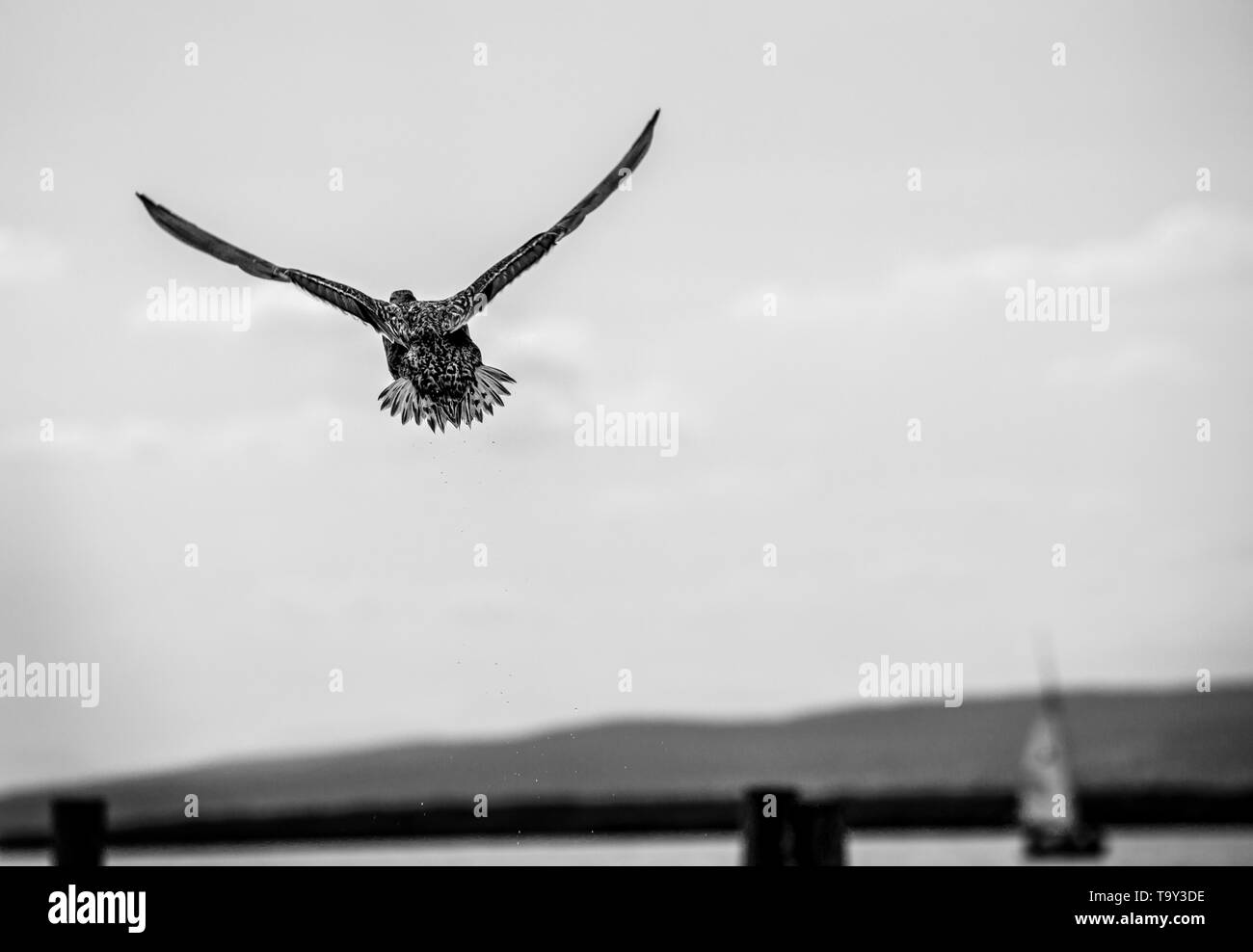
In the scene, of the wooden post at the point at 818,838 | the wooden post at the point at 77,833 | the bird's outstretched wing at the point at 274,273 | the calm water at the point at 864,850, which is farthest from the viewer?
the calm water at the point at 864,850

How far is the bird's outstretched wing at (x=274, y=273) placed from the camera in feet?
34.5

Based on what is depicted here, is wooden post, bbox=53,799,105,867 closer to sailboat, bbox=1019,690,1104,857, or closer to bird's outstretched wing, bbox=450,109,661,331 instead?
bird's outstretched wing, bbox=450,109,661,331

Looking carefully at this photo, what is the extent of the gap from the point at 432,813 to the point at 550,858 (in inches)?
251

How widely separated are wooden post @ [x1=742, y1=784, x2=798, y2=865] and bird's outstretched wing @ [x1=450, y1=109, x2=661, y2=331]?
3542 millimetres

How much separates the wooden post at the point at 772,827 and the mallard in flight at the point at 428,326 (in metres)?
3.11

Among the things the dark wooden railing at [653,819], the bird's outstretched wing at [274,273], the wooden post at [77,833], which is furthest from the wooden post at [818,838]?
the dark wooden railing at [653,819]

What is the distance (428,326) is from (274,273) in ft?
3.56

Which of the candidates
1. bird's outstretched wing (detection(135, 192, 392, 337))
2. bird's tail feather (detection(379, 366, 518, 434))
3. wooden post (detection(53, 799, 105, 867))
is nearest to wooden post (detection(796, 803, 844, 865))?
bird's tail feather (detection(379, 366, 518, 434))

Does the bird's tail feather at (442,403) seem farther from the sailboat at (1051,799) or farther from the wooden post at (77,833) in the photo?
the sailboat at (1051,799)
